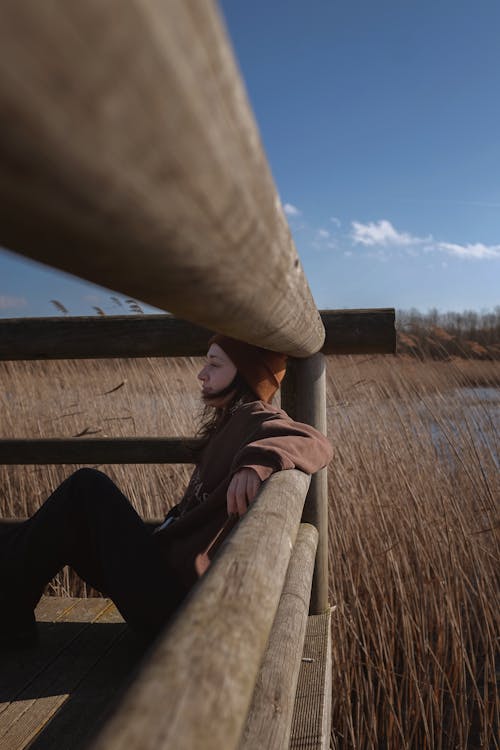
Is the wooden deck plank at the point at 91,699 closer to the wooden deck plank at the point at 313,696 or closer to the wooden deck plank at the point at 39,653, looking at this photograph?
the wooden deck plank at the point at 39,653

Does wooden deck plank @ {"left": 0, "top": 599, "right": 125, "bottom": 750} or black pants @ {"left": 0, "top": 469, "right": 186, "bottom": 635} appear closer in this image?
wooden deck plank @ {"left": 0, "top": 599, "right": 125, "bottom": 750}

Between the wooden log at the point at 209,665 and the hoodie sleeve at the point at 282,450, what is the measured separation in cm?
65

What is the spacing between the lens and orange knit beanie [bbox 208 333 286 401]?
1732 millimetres

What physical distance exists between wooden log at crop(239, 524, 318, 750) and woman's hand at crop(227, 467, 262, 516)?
18cm

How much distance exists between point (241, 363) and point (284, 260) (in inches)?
45.8

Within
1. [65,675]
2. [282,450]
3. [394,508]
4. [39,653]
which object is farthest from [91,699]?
[394,508]

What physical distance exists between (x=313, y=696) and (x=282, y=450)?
2.20ft

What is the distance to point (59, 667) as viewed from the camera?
168cm

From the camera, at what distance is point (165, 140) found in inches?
10.1

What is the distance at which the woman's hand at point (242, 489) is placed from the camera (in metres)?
1.26

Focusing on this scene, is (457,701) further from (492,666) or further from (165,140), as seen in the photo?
(165,140)

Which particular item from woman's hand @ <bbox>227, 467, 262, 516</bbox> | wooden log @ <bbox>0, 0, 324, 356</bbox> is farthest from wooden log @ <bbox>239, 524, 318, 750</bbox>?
wooden log @ <bbox>0, 0, 324, 356</bbox>

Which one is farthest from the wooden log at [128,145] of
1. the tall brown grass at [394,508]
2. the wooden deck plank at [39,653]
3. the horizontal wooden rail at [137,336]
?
the tall brown grass at [394,508]

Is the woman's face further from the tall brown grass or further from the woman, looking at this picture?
the tall brown grass
